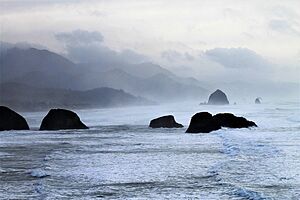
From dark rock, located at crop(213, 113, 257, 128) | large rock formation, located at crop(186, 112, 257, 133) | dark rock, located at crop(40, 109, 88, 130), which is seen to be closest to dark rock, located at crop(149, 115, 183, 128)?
large rock formation, located at crop(186, 112, 257, 133)

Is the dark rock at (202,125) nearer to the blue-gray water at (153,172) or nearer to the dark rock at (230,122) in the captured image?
the dark rock at (230,122)

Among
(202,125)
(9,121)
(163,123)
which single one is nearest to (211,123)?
(202,125)

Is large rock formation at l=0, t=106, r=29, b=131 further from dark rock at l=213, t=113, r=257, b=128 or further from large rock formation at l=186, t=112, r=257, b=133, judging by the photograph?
dark rock at l=213, t=113, r=257, b=128

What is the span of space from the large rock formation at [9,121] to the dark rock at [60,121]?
7.25 ft

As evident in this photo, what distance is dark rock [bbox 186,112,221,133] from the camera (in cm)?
4731

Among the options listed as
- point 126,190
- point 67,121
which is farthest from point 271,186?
point 67,121

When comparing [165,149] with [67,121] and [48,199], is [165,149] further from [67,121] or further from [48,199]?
[67,121]

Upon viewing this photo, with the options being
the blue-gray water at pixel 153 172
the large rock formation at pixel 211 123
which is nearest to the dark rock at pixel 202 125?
the large rock formation at pixel 211 123

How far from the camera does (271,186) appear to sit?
16109 mm

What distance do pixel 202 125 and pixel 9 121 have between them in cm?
2031

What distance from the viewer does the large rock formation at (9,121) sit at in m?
53.7

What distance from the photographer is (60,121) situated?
55094mm

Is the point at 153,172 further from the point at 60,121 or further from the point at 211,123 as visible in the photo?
the point at 60,121

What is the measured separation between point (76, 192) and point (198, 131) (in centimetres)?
3186
